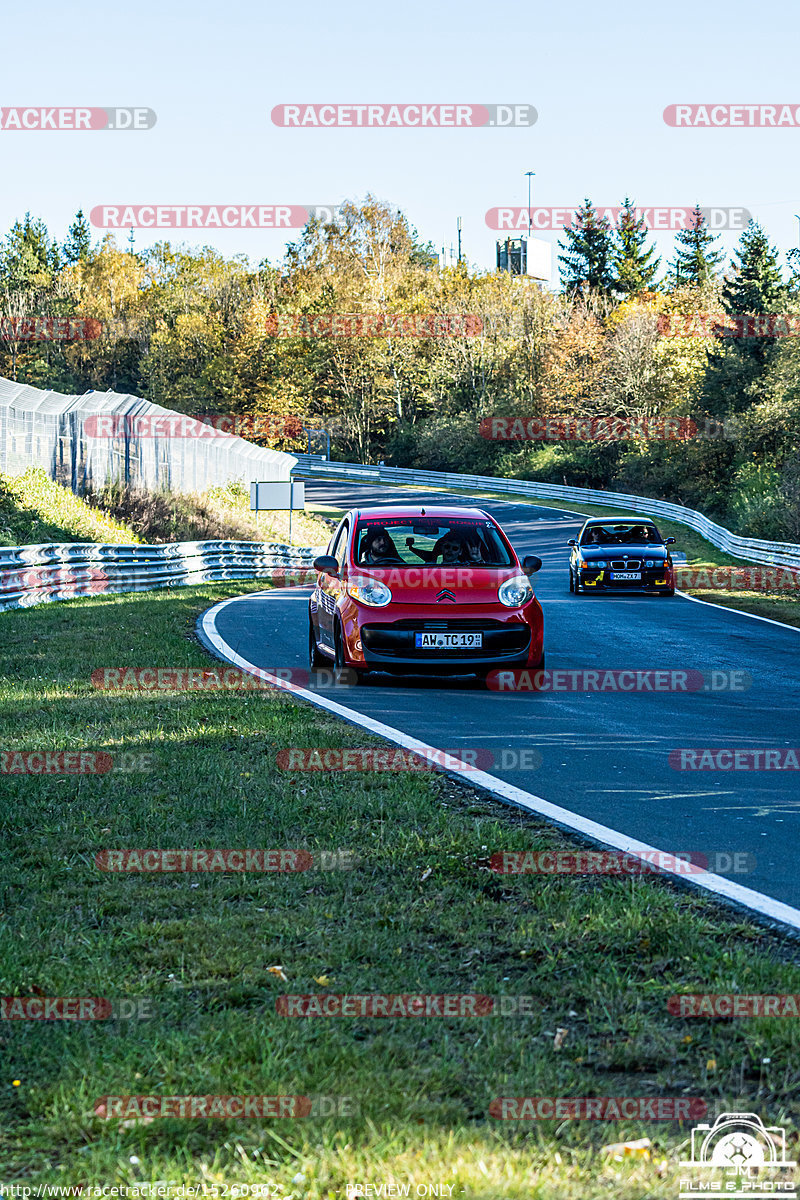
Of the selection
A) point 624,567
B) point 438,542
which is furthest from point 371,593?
point 624,567

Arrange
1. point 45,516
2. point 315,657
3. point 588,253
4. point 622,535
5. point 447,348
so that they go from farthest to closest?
point 588,253
point 447,348
point 45,516
point 622,535
point 315,657

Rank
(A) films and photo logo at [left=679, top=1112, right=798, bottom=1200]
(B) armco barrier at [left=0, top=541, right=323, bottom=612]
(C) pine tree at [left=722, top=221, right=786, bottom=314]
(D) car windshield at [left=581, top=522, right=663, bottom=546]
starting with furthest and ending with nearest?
(C) pine tree at [left=722, top=221, right=786, bottom=314]
(D) car windshield at [left=581, top=522, right=663, bottom=546]
(B) armco barrier at [left=0, top=541, right=323, bottom=612]
(A) films and photo logo at [left=679, top=1112, right=798, bottom=1200]

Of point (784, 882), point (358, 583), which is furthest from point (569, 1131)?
point (358, 583)

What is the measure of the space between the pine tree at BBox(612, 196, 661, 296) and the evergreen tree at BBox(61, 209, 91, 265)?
51403mm

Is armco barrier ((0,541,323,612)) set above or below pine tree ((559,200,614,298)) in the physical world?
below

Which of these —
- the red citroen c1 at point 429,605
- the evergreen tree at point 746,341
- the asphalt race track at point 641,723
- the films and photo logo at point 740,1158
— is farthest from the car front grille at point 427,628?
the evergreen tree at point 746,341

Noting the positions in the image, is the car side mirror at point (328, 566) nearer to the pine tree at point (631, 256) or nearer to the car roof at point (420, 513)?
the car roof at point (420, 513)

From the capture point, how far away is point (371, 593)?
11180 millimetres

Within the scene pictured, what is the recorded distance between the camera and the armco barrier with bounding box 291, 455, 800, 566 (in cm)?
3296

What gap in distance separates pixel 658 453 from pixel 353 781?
55.9 m

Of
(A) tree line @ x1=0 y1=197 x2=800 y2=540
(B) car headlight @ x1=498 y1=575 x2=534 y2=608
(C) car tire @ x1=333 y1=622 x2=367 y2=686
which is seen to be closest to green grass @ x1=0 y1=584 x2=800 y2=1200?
(C) car tire @ x1=333 y1=622 x2=367 y2=686

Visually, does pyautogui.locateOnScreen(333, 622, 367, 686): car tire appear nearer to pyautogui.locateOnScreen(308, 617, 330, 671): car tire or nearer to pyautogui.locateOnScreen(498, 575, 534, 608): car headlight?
pyautogui.locateOnScreen(308, 617, 330, 671): car tire

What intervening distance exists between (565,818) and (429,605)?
5.02 meters

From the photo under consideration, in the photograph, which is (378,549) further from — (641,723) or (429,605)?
(641,723)
